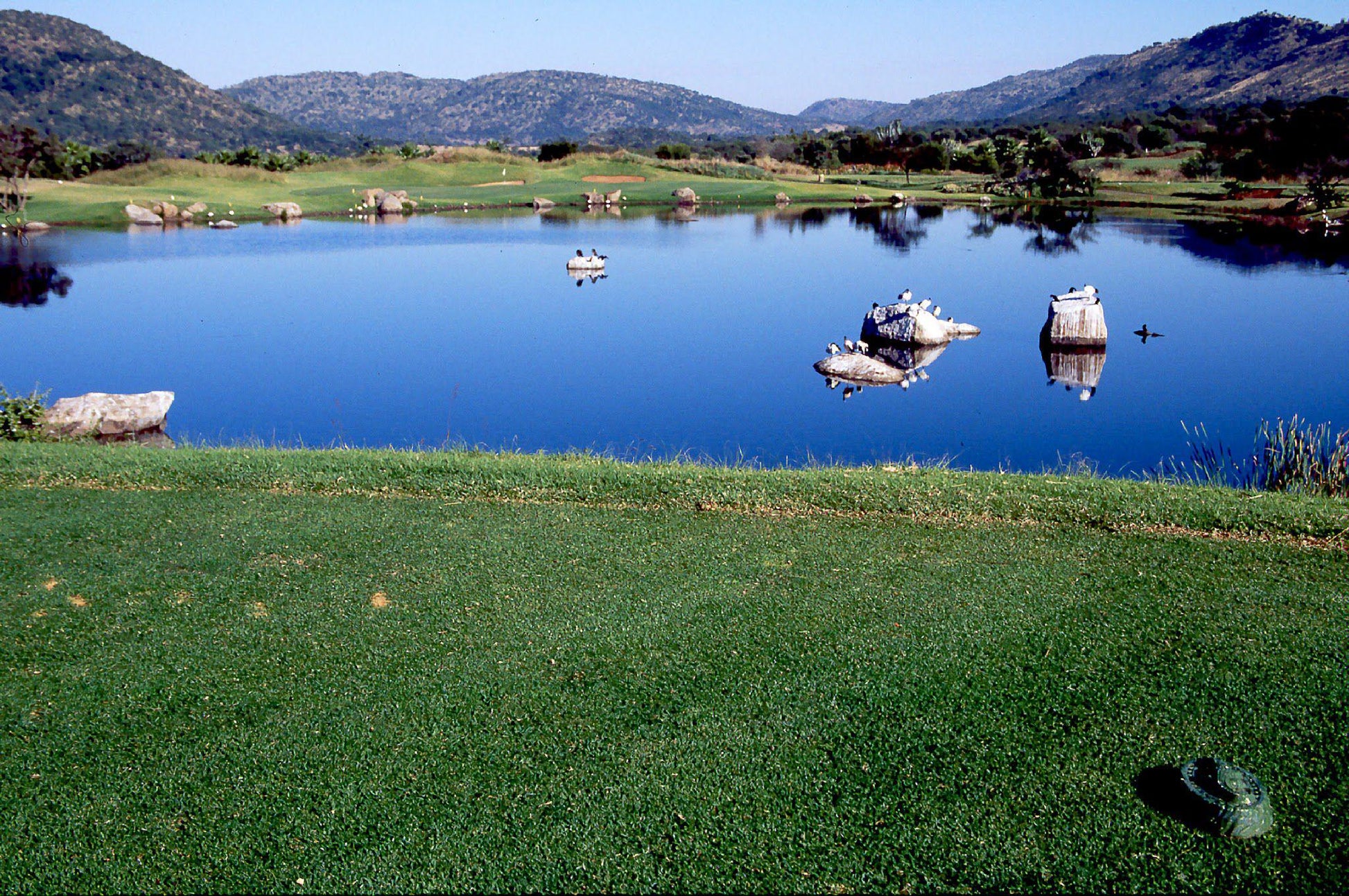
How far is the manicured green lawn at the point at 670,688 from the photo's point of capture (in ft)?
13.2

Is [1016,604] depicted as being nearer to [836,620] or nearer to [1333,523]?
[836,620]

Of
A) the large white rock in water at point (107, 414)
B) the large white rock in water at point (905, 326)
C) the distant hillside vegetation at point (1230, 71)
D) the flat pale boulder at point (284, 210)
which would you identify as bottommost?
the large white rock in water at point (107, 414)

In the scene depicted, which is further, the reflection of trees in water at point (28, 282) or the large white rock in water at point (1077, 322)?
the reflection of trees in water at point (28, 282)

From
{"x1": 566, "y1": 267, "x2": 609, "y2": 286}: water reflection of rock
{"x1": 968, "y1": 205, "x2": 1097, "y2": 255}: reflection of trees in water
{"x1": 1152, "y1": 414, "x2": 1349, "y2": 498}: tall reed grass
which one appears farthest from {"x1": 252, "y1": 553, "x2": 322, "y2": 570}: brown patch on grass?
{"x1": 968, "y1": 205, "x2": 1097, "y2": 255}: reflection of trees in water

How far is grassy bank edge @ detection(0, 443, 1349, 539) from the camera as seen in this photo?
25.4ft

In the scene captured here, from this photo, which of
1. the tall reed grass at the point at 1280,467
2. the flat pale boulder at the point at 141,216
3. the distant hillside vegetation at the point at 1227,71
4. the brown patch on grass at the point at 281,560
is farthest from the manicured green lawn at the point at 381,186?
the distant hillside vegetation at the point at 1227,71

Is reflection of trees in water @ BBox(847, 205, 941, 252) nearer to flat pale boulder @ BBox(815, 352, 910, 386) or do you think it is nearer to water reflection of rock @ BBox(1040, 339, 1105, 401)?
water reflection of rock @ BBox(1040, 339, 1105, 401)

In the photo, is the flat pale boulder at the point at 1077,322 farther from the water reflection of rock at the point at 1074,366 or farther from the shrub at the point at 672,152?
the shrub at the point at 672,152

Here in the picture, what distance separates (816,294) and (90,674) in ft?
70.9

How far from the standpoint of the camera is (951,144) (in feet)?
231

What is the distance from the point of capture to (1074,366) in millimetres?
18250

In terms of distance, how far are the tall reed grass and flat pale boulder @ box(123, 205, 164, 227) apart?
125 ft

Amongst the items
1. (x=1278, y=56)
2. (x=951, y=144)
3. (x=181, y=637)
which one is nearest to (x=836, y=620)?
(x=181, y=637)

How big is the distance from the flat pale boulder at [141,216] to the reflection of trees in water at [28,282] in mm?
9696
